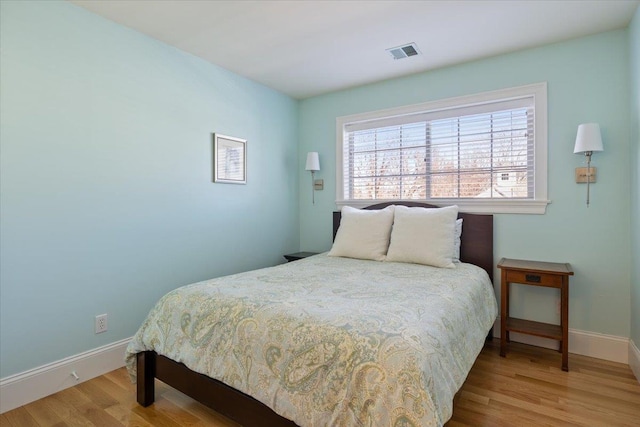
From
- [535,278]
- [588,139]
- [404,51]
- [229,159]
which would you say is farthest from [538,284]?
[229,159]

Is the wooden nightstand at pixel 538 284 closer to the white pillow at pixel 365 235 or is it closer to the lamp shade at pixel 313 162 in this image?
the white pillow at pixel 365 235

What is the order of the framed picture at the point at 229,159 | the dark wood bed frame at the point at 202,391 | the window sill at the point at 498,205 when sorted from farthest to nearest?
the framed picture at the point at 229,159 → the window sill at the point at 498,205 → the dark wood bed frame at the point at 202,391

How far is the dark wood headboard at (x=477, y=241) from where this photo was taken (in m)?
2.86

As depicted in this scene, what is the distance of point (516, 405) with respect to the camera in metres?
1.89

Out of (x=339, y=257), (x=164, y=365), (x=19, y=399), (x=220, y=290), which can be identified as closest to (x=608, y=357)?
(x=339, y=257)

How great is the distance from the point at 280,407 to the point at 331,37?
2430 mm

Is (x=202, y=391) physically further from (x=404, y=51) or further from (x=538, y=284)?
(x=404, y=51)

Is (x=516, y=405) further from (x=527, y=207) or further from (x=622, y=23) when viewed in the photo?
(x=622, y=23)

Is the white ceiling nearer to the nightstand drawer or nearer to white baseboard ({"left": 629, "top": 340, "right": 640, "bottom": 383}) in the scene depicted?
the nightstand drawer

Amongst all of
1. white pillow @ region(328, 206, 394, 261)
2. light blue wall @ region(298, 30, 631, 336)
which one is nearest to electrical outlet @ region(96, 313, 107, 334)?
white pillow @ region(328, 206, 394, 261)

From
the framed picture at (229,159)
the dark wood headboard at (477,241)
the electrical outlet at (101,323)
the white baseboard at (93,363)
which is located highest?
the framed picture at (229,159)

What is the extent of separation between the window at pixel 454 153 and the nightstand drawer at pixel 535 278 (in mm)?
583

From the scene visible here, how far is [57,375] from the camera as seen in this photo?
6.88ft

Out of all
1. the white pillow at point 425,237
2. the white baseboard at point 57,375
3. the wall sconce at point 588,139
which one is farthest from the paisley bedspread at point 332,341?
the wall sconce at point 588,139
